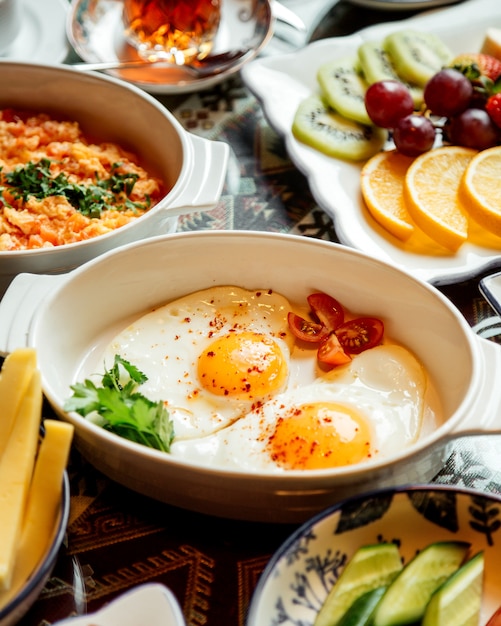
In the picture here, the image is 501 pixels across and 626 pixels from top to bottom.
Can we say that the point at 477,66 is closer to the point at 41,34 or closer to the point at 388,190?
the point at 388,190

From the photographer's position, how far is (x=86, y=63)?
9.39 ft

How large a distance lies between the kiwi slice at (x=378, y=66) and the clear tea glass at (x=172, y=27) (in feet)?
1.90

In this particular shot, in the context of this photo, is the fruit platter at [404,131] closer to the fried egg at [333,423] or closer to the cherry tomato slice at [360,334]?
the cherry tomato slice at [360,334]

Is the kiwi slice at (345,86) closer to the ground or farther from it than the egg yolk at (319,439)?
farther from it

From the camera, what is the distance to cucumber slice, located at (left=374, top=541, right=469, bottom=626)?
1.28 metres

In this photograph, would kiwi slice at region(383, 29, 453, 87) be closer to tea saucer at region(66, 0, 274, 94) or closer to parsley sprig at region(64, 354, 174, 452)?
tea saucer at region(66, 0, 274, 94)

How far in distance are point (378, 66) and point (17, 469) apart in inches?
82.6

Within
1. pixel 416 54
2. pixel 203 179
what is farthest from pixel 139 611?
pixel 416 54

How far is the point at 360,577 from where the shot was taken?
4.51 ft

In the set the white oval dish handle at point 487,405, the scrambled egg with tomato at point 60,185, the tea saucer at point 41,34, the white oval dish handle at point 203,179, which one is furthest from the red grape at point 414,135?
the tea saucer at point 41,34

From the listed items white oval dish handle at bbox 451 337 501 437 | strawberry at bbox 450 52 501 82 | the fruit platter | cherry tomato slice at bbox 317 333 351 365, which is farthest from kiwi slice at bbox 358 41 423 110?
white oval dish handle at bbox 451 337 501 437

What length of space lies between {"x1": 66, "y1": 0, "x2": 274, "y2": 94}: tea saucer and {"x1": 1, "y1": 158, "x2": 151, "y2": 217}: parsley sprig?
0.60m

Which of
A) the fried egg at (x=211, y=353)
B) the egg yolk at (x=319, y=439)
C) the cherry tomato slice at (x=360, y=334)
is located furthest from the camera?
the cherry tomato slice at (x=360, y=334)

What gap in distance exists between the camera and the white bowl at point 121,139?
6.33 ft
